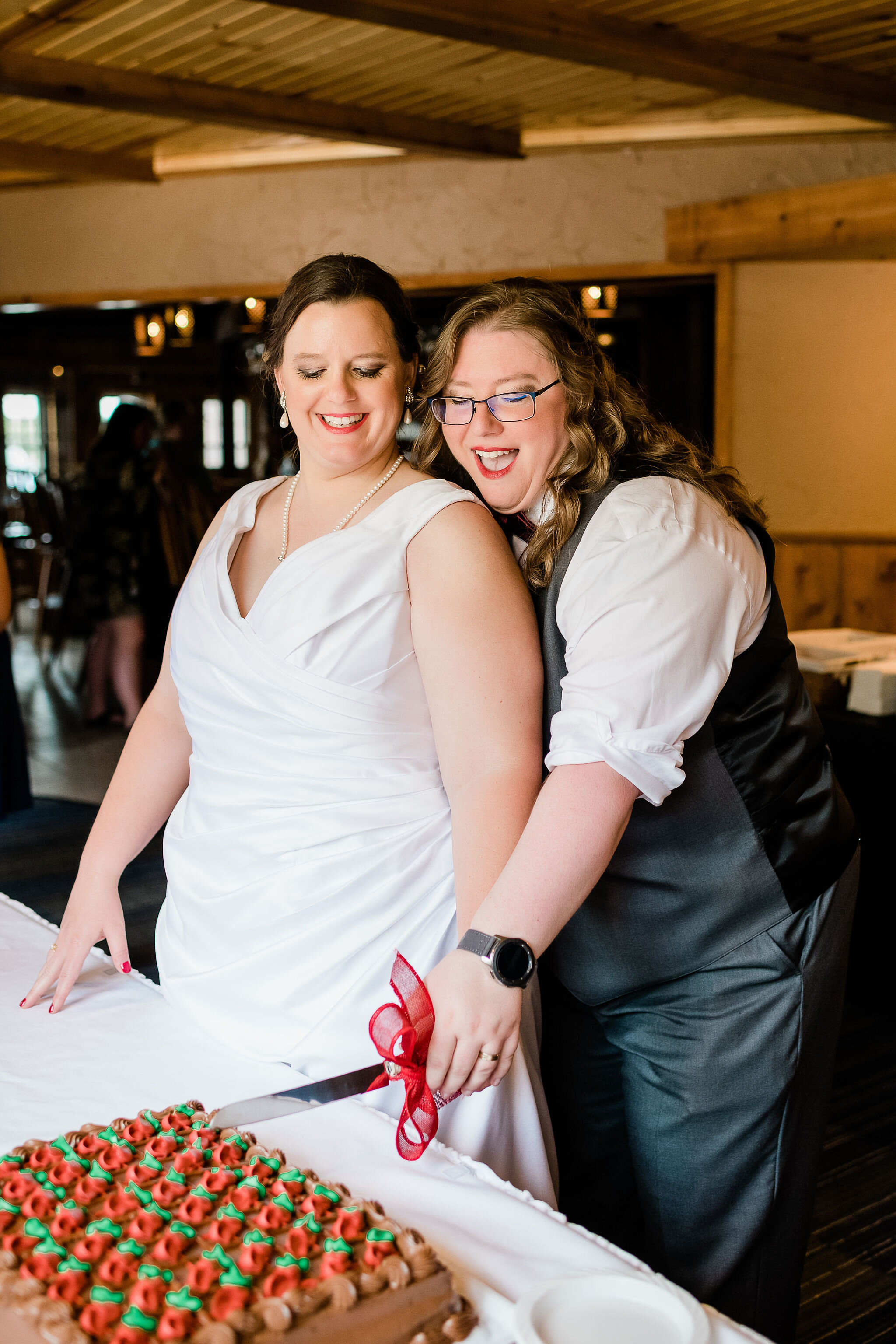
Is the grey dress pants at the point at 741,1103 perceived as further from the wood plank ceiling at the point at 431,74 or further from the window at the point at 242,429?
the window at the point at 242,429

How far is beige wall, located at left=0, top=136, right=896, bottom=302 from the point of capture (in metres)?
5.92

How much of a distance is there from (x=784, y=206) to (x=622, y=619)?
4.54 m

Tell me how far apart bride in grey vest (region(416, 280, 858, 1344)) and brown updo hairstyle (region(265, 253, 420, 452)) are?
7 centimetres

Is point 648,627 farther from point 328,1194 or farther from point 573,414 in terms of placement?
point 328,1194

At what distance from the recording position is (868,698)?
3.22m

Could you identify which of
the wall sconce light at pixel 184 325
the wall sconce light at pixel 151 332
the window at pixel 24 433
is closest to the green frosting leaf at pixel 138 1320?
the wall sconce light at pixel 184 325

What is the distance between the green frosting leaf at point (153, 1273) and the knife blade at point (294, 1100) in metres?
0.23

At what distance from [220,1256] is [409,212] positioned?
21.1ft

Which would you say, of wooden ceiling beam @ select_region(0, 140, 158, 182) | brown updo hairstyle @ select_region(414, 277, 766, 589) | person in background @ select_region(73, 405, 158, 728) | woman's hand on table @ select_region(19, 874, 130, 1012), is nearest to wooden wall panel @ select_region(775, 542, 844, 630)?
person in background @ select_region(73, 405, 158, 728)

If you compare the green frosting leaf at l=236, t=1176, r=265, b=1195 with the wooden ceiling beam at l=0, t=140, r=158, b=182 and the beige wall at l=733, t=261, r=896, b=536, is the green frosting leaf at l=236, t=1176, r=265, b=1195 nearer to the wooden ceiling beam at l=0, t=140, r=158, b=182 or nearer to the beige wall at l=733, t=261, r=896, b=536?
the beige wall at l=733, t=261, r=896, b=536

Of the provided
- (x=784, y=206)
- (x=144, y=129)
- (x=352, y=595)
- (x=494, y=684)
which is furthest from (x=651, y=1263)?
(x=144, y=129)

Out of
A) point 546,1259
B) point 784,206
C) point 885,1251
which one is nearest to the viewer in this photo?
point 546,1259

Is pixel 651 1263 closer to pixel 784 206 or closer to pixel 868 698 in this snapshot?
pixel 868 698

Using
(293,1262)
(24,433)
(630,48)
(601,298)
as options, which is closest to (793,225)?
(630,48)
